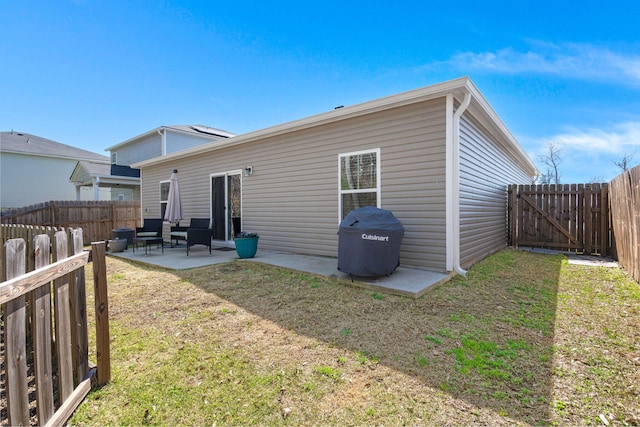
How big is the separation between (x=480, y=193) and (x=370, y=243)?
139 inches

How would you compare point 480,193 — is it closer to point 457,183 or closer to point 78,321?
point 457,183

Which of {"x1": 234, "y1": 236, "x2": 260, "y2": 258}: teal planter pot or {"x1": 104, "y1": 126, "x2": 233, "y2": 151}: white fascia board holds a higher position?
{"x1": 104, "y1": 126, "x2": 233, "y2": 151}: white fascia board

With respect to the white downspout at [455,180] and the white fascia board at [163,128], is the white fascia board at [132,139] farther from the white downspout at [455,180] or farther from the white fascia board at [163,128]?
the white downspout at [455,180]

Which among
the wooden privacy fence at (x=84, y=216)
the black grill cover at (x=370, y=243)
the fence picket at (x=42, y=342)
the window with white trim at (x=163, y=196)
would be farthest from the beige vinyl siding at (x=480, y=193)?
the wooden privacy fence at (x=84, y=216)

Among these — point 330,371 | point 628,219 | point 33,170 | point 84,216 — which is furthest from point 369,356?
point 33,170

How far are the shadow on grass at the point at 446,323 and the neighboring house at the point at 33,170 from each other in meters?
16.7

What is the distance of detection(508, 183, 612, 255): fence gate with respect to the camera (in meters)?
7.37

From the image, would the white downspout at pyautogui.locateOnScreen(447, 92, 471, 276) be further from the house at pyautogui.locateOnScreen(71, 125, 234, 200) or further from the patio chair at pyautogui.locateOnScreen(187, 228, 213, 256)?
the house at pyautogui.locateOnScreen(71, 125, 234, 200)

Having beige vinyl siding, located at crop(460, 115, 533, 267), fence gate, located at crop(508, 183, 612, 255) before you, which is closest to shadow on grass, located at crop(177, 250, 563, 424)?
beige vinyl siding, located at crop(460, 115, 533, 267)

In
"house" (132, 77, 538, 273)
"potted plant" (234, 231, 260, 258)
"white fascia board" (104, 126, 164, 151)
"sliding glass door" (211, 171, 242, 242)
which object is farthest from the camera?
"white fascia board" (104, 126, 164, 151)

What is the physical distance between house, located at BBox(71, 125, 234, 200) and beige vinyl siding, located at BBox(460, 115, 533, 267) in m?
14.1

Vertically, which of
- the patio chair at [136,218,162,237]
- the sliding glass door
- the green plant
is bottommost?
the green plant

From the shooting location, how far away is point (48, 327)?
1.70 meters

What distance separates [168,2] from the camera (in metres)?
6.68
